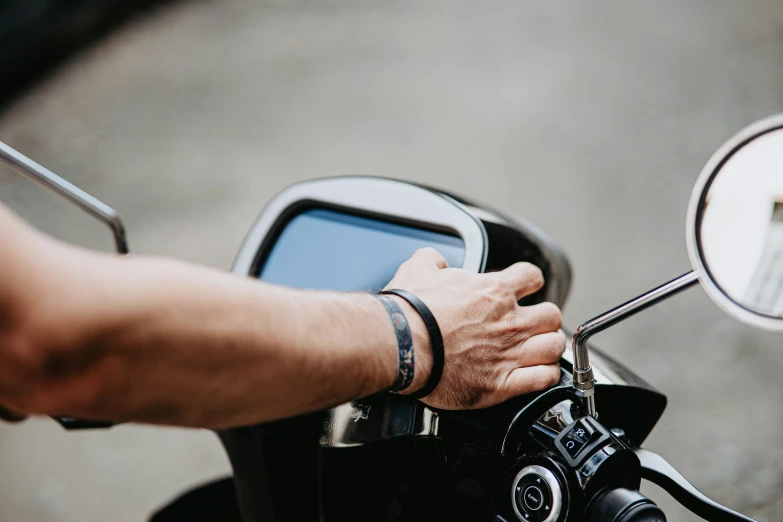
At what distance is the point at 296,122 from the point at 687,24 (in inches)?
73.4

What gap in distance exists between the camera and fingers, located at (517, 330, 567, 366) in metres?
0.71

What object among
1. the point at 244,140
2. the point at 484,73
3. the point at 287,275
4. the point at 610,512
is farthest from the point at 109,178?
the point at 610,512

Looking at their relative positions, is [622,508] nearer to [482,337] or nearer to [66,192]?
[482,337]

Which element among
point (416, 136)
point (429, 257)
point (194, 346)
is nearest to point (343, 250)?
point (429, 257)

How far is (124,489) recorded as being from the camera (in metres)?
1.91

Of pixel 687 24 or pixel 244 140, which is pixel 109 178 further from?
pixel 687 24

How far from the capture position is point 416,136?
2895 mm

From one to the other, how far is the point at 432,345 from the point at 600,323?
17 centimetres

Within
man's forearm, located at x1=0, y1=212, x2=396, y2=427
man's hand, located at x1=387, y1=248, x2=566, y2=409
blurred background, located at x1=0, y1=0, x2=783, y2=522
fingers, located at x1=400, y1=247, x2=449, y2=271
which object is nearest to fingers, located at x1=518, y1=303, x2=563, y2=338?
man's hand, located at x1=387, y1=248, x2=566, y2=409

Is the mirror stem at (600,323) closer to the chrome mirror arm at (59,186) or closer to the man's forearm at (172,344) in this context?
the man's forearm at (172,344)

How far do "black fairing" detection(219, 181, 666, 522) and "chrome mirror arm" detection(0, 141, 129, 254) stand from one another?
0.30 meters

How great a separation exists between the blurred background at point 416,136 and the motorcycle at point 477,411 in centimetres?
113

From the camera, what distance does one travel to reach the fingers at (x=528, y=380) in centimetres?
69

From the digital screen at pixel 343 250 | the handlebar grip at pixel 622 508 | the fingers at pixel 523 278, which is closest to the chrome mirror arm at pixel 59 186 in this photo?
the digital screen at pixel 343 250
